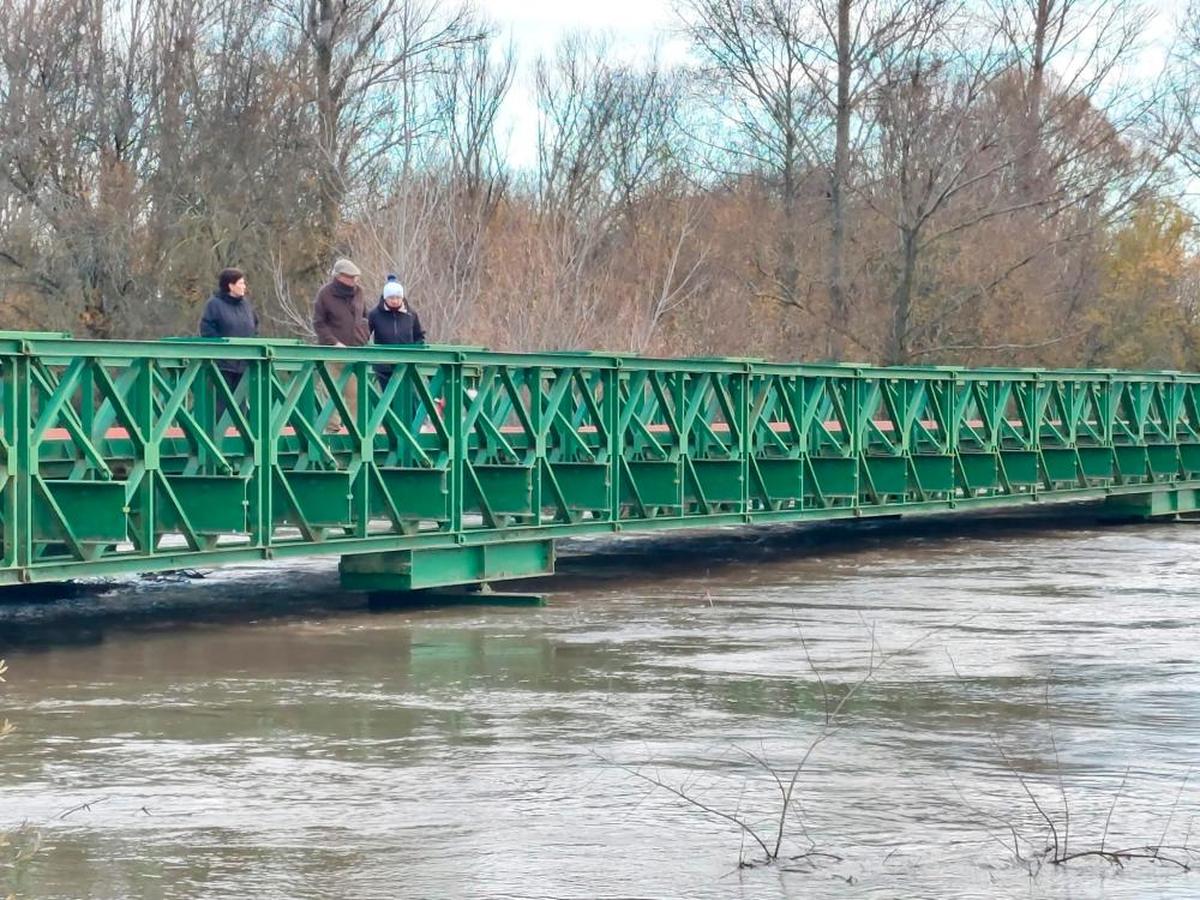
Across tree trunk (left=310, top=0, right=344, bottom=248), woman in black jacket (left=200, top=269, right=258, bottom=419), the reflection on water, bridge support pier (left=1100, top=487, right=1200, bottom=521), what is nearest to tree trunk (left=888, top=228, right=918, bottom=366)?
tree trunk (left=310, top=0, right=344, bottom=248)

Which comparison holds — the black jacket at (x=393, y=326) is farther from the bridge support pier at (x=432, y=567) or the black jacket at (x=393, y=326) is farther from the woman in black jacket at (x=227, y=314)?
the bridge support pier at (x=432, y=567)

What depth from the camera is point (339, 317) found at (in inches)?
651

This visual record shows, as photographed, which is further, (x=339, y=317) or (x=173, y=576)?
(x=173, y=576)

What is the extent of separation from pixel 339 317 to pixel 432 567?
231 cm

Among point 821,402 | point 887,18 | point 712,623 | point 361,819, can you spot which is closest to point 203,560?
point 712,623

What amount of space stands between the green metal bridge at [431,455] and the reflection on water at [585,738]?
689 millimetres

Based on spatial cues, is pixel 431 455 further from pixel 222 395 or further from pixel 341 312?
pixel 222 395

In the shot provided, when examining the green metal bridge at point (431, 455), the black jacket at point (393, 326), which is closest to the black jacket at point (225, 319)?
the green metal bridge at point (431, 455)

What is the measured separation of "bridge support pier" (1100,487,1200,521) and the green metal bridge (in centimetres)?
409

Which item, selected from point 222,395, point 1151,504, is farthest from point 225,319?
point 1151,504

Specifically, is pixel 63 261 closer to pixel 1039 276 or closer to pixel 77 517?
pixel 1039 276

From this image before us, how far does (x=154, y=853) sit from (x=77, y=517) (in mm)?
6139

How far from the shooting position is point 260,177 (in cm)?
3922

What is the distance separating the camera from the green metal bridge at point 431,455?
12969 mm
